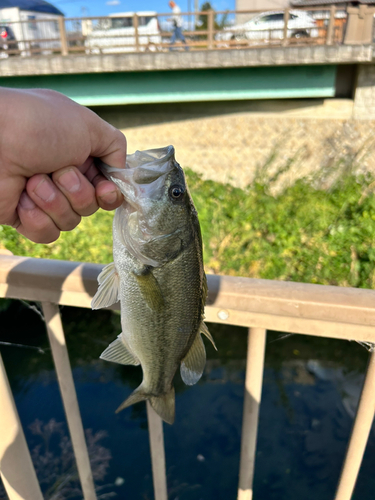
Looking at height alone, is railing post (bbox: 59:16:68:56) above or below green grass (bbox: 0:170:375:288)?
above

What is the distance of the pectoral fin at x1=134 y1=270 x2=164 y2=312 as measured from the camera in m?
1.15

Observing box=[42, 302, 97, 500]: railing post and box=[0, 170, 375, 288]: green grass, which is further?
box=[0, 170, 375, 288]: green grass

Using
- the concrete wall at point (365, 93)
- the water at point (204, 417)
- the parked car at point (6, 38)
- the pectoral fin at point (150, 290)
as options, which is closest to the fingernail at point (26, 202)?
the pectoral fin at point (150, 290)

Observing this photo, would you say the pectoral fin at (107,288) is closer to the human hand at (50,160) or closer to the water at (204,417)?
the human hand at (50,160)

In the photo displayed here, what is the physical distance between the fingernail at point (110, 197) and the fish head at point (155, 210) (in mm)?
46

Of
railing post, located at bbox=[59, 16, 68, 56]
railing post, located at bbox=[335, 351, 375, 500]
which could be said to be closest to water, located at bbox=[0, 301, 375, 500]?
railing post, located at bbox=[335, 351, 375, 500]

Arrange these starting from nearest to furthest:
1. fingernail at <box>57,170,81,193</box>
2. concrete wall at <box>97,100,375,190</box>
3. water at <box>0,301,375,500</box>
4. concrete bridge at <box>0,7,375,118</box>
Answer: fingernail at <box>57,170,81,193</box>, water at <box>0,301,375,500</box>, concrete bridge at <box>0,7,375,118</box>, concrete wall at <box>97,100,375,190</box>

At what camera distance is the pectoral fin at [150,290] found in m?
1.15

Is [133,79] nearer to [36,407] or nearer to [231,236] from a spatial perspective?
[231,236]

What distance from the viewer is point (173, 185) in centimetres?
114

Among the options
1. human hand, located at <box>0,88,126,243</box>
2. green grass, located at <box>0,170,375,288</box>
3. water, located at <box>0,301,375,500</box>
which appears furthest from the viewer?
green grass, located at <box>0,170,375,288</box>

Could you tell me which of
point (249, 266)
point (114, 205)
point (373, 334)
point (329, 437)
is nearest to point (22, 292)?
point (114, 205)

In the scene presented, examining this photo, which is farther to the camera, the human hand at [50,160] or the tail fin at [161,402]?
the tail fin at [161,402]

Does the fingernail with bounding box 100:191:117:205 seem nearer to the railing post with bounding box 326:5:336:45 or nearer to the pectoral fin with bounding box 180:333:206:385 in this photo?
the pectoral fin with bounding box 180:333:206:385
